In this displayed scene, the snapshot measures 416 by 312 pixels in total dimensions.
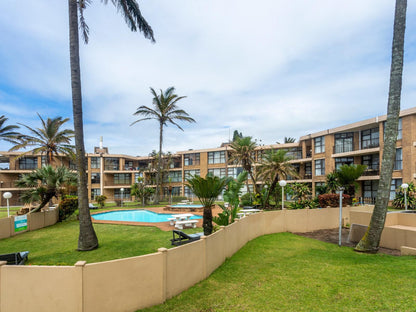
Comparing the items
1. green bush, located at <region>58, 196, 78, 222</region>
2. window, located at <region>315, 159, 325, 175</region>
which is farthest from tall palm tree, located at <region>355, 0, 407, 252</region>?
window, located at <region>315, 159, 325, 175</region>

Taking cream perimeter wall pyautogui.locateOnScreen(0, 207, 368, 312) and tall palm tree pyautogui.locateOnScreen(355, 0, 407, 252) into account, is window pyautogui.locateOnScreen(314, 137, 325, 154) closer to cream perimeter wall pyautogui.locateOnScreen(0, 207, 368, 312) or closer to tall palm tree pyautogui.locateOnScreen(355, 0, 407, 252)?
tall palm tree pyautogui.locateOnScreen(355, 0, 407, 252)

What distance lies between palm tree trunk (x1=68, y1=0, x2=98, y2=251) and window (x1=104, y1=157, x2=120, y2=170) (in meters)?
38.3

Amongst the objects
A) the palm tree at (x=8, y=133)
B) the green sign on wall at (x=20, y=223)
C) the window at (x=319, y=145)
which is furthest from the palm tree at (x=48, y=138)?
the window at (x=319, y=145)

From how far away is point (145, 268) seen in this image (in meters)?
4.90

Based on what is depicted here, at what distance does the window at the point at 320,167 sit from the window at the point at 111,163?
34.8 metres

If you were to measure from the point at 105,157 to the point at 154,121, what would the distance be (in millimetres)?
19350

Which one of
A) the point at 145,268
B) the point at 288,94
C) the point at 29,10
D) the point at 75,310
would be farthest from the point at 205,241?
the point at 288,94

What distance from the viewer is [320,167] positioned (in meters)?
33.1

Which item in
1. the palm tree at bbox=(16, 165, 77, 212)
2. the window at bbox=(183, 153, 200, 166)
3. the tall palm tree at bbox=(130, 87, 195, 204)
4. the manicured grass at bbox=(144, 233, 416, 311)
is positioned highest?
the tall palm tree at bbox=(130, 87, 195, 204)

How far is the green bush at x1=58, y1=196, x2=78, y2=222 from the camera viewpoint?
17578 mm

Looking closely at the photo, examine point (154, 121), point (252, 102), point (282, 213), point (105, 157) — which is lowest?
point (282, 213)

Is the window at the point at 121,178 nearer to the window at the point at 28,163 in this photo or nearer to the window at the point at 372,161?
the window at the point at 28,163

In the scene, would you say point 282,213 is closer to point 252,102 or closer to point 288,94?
point 288,94

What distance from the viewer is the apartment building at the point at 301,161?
24177 millimetres
